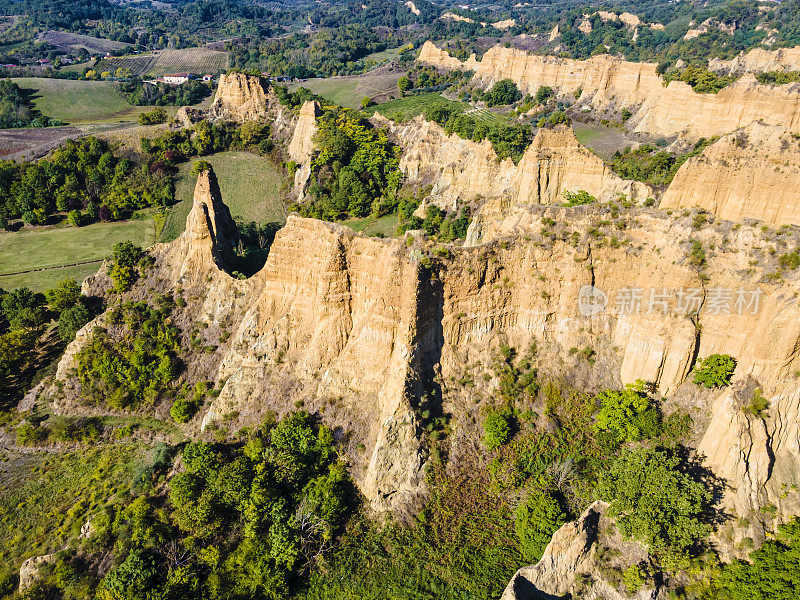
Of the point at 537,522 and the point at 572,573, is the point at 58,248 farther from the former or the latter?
the point at 572,573

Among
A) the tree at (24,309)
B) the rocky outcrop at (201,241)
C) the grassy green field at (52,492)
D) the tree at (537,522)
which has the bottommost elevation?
the grassy green field at (52,492)

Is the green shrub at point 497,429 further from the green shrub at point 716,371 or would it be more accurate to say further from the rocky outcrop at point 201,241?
the rocky outcrop at point 201,241

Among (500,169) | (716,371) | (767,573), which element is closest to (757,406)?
(716,371)

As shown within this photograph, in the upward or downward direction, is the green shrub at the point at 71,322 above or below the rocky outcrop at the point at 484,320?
below

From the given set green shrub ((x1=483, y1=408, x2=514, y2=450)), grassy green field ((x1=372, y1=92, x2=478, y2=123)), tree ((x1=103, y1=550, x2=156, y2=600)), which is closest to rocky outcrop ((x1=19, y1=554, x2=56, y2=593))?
tree ((x1=103, y1=550, x2=156, y2=600))

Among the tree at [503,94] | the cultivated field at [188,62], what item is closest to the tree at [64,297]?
the tree at [503,94]

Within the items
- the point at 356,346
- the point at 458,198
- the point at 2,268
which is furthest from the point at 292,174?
the point at 356,346

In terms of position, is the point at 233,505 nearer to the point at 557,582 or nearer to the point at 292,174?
the point at 557,582
